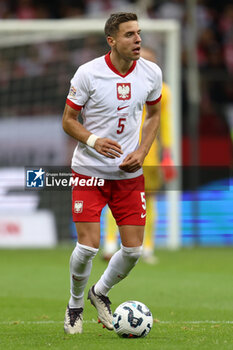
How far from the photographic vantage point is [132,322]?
5730 millimetres

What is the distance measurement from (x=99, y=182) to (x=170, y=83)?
8.23 m

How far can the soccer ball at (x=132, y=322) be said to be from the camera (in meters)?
5.73

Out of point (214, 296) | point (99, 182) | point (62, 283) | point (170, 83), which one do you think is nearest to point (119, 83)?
point (99, 182)

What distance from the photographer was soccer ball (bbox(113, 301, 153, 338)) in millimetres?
5730

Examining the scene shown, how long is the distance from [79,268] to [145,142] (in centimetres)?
98

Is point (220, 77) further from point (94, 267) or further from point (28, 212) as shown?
point (94, 267)

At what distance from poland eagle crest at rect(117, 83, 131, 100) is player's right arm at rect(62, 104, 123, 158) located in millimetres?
311

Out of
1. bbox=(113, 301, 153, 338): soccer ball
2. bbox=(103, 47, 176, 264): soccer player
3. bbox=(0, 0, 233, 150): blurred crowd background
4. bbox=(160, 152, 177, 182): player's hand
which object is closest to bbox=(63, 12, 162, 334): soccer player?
bbox=(113, 301, 153, 338): soccer ball

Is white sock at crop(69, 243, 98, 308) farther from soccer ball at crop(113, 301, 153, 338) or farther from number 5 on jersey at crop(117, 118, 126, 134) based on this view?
number 5 on jersey at crop(117, 118, 126, 134)

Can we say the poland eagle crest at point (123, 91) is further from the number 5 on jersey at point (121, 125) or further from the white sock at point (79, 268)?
the white sock at point (79, 268)

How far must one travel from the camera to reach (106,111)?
5977mm

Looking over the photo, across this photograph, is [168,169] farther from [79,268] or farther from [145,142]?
[79,268]

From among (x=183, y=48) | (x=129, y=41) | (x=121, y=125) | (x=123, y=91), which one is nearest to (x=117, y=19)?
(x=129, y=41)

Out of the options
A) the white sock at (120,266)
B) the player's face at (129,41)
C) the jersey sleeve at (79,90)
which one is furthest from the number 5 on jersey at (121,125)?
the white sock at (120,266)
